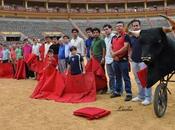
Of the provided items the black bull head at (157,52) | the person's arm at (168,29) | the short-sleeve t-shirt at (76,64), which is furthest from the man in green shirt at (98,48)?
the person's arm at (168,29)

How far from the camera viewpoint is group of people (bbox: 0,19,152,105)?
7.74 metres

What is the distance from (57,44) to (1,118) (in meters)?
4.73

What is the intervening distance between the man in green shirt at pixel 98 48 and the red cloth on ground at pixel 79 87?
552mm

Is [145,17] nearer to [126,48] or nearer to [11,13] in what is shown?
[11,13]

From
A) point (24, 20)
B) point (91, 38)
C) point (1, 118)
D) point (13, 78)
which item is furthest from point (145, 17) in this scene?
point (1, 118)

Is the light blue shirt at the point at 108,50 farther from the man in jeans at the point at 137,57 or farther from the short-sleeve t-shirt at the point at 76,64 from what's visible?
the man in jeans at the point at 137,57

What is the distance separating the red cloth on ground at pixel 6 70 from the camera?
14.9 meters

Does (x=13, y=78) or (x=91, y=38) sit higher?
(x=91, y=38)

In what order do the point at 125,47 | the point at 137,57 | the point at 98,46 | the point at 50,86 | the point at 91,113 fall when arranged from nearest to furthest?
the point at 91,113 → the point at 137,57 → the point at 125,47 → the point at 98,46 → the point at 50,86

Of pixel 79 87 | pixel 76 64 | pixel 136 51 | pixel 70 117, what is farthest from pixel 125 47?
pixel 70 117

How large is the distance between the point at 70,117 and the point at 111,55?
2325 millimetres

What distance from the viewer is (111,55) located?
8.58 m

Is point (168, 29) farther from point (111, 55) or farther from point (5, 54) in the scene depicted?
point (5, 54)

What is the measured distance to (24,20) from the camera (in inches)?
1817
